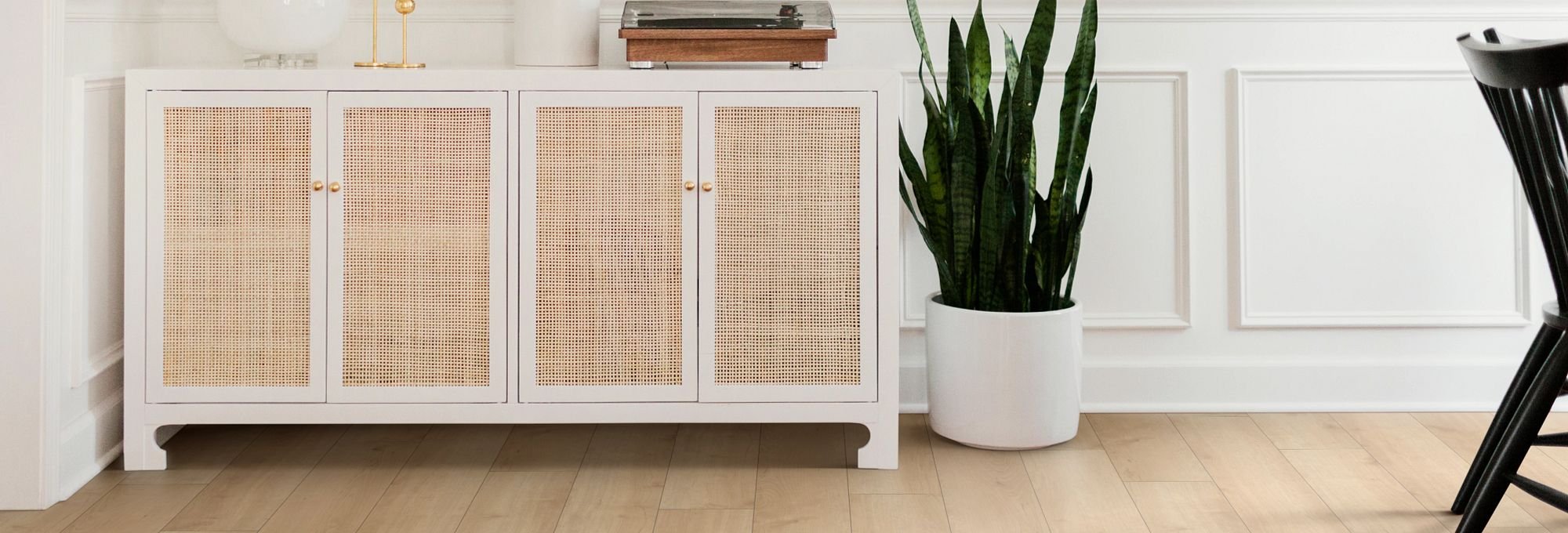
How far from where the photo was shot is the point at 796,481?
2244 mm

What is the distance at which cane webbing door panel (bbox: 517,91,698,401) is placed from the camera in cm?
223

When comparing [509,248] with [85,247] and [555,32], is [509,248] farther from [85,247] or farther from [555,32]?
[85,247]

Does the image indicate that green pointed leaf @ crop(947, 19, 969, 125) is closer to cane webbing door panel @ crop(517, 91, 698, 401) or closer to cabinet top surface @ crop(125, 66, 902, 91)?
cabinet top surface @ crop(125, 66, 902, 91)

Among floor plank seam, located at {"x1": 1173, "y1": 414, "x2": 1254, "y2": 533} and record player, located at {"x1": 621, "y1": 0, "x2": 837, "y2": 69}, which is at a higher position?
record player, located at {"x1": 621, "y1": 0, "x2": 837, "y2": 69}

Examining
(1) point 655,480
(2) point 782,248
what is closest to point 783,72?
(2) point 782,248

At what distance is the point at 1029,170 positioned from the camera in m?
2.39

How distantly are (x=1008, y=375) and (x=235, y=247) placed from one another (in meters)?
1.38

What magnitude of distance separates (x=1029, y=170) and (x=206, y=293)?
1.47 metres

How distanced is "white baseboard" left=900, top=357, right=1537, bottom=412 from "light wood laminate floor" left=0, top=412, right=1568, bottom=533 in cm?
7

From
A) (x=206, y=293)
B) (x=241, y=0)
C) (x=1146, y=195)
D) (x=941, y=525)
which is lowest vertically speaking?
(x=941, y=525)

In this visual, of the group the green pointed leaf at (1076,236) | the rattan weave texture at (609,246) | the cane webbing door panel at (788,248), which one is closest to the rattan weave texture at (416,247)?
the rattan weave texture at (609,246)

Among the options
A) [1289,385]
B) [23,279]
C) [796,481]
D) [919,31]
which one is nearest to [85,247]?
[23,279]

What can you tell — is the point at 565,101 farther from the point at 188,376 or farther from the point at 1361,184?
the point at 1361,184

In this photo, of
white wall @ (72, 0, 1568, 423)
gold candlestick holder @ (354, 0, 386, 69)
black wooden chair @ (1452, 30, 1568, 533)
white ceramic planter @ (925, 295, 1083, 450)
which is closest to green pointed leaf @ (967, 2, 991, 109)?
white wall @ (72, 0, 1568, 423)
